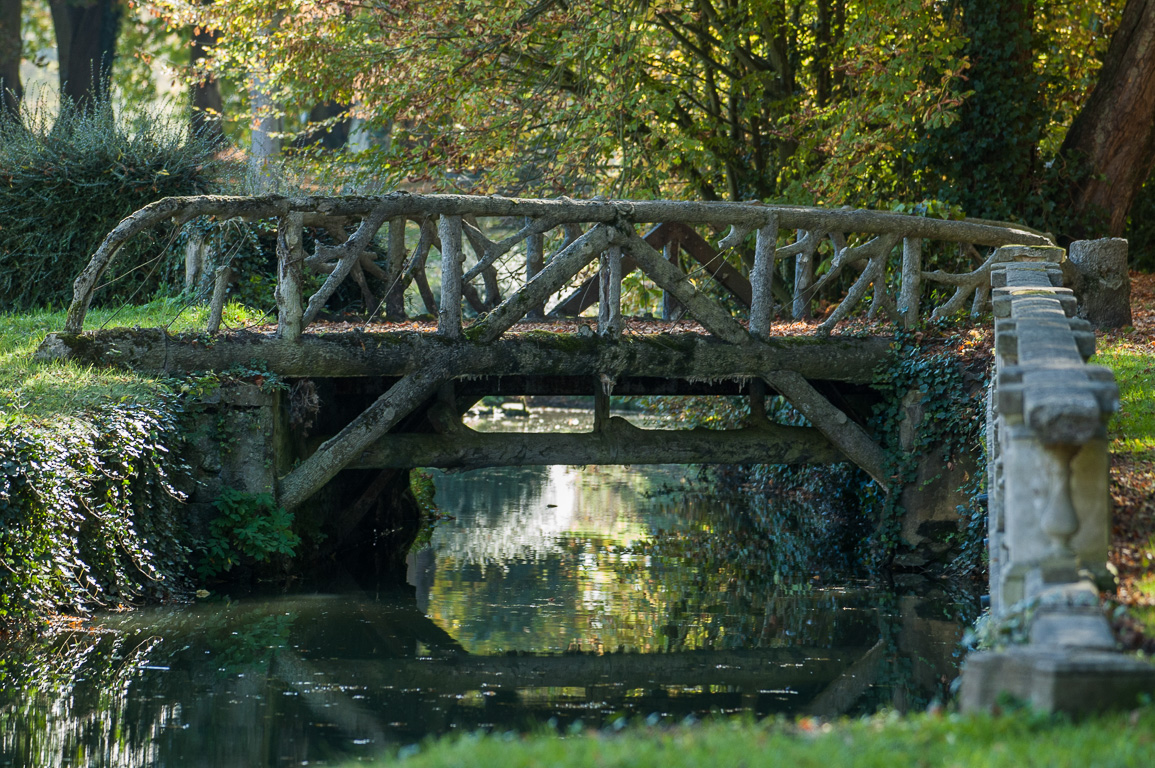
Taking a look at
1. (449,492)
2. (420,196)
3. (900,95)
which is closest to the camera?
(420,196)

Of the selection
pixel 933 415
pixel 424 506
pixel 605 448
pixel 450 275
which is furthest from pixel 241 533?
pixel 933 415

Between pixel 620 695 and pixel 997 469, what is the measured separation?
2411 mm

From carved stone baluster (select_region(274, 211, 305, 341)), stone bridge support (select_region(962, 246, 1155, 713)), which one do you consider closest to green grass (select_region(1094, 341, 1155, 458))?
stone bridge support (select_region(962, 246, 1155, 713))

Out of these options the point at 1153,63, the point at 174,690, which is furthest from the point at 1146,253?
the point at 174,690

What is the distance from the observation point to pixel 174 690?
22.1ft

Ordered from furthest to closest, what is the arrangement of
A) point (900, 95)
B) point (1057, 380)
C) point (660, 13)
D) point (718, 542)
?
point (660, 13) → point (900, 95) → point (718, 542) → point (1057, 380)

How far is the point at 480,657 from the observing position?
7.74 metres

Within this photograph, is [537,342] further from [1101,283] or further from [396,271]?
[1101,283]

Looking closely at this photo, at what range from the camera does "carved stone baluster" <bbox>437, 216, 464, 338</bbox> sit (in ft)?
30.2

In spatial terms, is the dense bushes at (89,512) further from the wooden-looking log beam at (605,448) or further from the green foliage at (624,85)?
the green foliage at (624,85)

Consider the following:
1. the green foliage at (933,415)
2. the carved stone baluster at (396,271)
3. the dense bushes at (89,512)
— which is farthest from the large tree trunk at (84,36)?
the green foliage at (933,415)

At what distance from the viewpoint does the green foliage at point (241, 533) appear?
30.2ft

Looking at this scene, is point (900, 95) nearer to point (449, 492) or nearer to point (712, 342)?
point (712, 342)

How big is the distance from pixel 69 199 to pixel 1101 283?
1118cm
